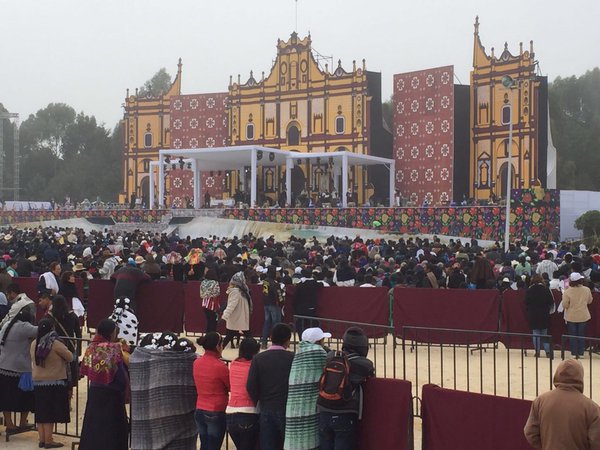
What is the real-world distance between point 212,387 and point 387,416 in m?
1.55

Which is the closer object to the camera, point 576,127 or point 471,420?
point 471,420

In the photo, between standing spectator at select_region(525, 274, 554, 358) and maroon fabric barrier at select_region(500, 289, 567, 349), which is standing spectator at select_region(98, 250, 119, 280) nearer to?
maroon fabric barrier at select_region(500, 289, 567, 349)

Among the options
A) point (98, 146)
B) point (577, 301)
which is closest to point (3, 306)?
point (577, 301)

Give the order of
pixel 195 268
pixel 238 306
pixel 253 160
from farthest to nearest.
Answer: pixel 253 160
pixel 195 268
pixel 238 306

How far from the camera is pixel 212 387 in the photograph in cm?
754

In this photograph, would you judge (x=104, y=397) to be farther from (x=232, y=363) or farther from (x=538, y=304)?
(x=538, y=304)

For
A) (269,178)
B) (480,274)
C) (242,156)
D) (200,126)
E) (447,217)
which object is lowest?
(480,274)

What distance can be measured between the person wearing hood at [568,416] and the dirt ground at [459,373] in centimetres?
291

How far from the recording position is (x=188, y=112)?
54531 millimetres

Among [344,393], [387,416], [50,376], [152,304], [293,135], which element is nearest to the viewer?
[344,393]

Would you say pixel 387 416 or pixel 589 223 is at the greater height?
pixel 589 223

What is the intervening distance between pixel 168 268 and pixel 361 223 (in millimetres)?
20407

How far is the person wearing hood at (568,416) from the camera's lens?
561 centimetres

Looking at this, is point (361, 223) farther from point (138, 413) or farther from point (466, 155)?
point (138, 413)
